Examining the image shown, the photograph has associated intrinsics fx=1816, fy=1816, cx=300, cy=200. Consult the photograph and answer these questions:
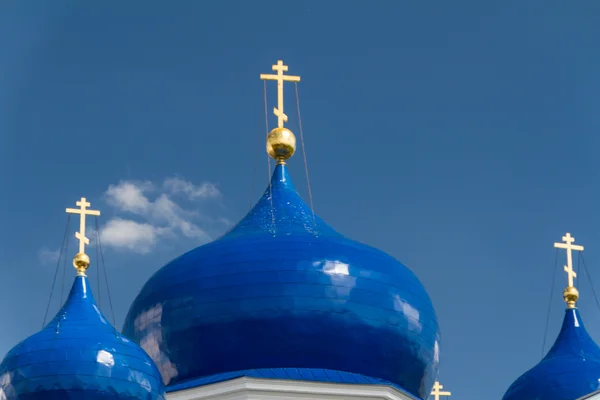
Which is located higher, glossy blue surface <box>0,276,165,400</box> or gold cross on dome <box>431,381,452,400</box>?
gold cross on dome <box>431,381,452,400</box>

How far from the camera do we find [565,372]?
21.0 m

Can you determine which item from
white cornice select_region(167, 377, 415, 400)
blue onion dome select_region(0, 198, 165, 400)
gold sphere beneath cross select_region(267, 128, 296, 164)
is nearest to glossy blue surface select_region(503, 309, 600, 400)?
white cornice select_region(167, 377, 415, 400)

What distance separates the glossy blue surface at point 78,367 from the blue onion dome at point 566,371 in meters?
5.45

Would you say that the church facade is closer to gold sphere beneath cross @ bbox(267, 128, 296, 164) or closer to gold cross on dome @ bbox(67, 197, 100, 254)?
gold cross on dome @ bbox(67, 197, 100, 254)

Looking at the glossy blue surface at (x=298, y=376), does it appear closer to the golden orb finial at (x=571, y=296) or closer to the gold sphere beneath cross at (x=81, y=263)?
the gold sphere beneath cross at (x=81, y=263)

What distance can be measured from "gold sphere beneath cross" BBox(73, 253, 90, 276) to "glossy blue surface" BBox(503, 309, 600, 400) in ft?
18.3

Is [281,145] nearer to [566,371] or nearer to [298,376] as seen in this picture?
[298,376]

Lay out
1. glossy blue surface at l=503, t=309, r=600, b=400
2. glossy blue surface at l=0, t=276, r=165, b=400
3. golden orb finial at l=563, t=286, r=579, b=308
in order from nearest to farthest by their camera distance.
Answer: glossy blue surface at l=0, t=276, r=165, b=400, glossy blue surface at l=503, t=309, r=600, b=400, golden orb finial at l=563, t=286, r=579, b=308

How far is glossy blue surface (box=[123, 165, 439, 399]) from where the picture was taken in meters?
18.3

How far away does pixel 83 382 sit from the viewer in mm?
16859

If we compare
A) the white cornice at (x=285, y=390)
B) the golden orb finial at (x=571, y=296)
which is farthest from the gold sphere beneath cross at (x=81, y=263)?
the golden orb finial at (x=571, y=296)

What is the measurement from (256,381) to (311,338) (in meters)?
0.73

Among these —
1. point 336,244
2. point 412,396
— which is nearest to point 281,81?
point 336,244

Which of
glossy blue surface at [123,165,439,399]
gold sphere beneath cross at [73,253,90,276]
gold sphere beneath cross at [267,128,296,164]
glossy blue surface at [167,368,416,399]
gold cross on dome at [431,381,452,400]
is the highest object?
gold sphere beneath cross at [267,128,296,164]
